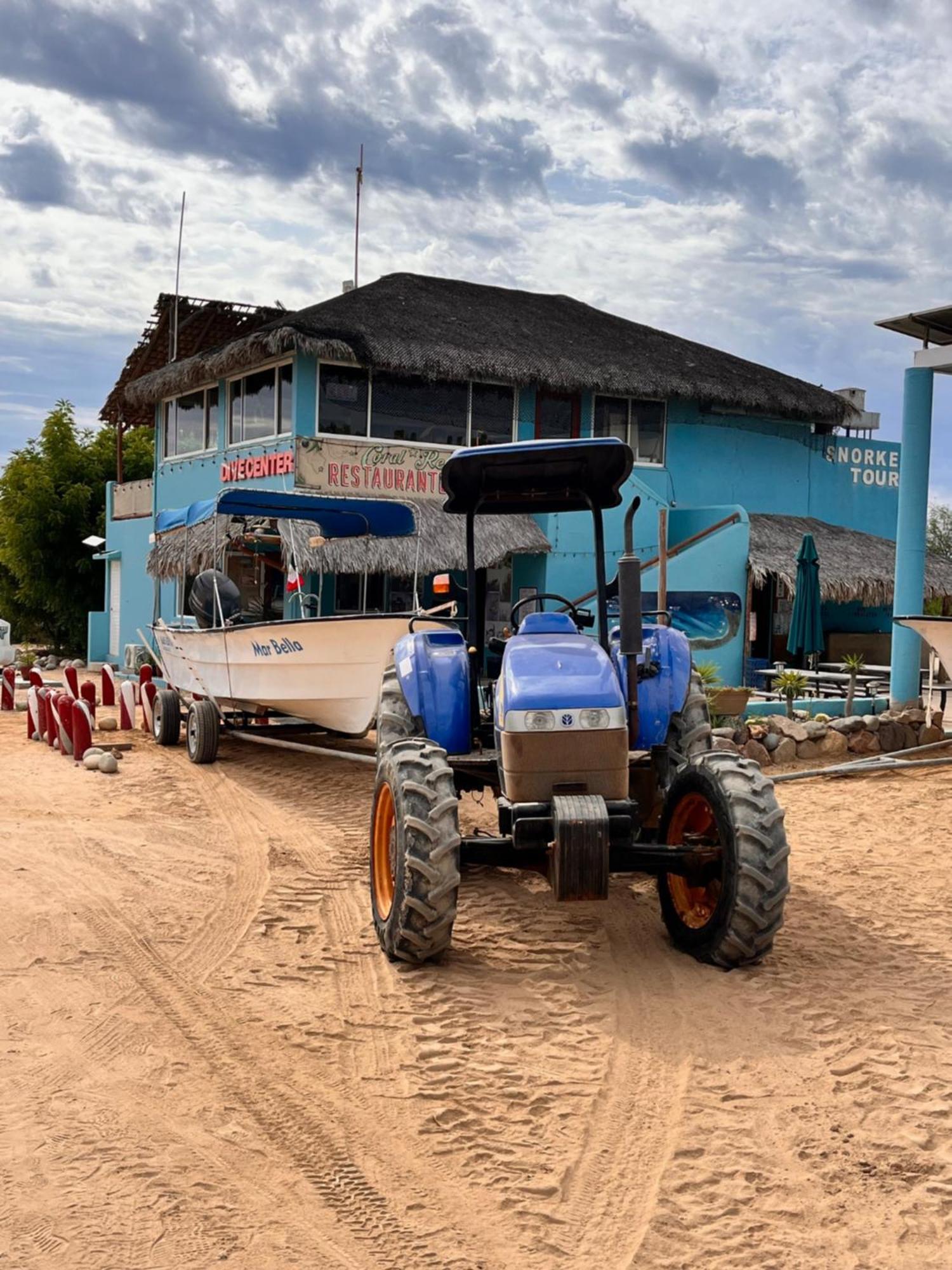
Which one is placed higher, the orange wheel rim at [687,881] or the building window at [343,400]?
the building window at [343,400]

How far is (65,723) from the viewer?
11.7m

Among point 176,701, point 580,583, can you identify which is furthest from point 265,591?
point 580,583

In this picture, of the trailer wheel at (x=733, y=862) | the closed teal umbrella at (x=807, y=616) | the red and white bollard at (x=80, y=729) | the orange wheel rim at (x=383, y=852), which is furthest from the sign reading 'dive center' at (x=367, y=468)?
the trailer wheel at (x=733, y=862)

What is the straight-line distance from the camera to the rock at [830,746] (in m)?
11.5

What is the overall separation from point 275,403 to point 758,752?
10969mm

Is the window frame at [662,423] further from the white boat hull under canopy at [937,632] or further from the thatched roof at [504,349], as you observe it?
the white boat hull under canopy at [937,632]

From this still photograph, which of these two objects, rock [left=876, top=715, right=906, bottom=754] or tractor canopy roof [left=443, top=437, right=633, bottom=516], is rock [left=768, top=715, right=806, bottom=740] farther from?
tractor canopy roof [left=443, top=437, right=633, bottom=516]

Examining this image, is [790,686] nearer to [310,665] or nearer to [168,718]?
[310,665]

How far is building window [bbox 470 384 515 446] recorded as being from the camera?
19.8m

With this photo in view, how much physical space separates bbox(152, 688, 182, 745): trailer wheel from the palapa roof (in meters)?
10.6

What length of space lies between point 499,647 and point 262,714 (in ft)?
18.8

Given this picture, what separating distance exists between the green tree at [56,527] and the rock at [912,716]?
778 inches

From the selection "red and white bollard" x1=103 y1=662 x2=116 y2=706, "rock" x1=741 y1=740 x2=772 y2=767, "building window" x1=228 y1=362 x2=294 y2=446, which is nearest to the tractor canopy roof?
"rock" x1=741 y1=740 x2=772 y2=767

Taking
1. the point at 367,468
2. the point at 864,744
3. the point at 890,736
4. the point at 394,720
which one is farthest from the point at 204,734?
the point at 367,468
